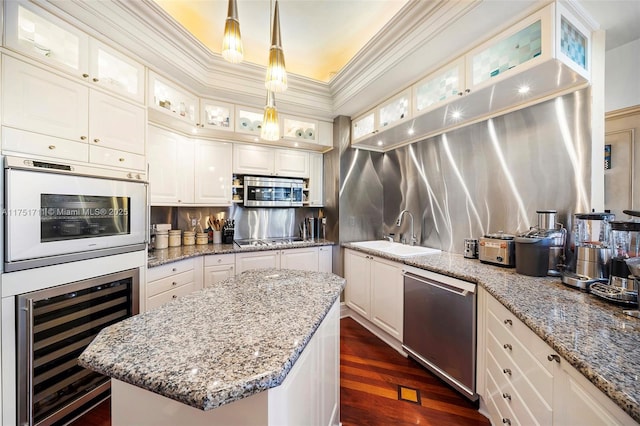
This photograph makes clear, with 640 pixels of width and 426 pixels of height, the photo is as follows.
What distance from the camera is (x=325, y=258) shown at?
3240 mm

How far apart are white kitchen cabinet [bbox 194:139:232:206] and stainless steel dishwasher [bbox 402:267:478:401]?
2.25 meters

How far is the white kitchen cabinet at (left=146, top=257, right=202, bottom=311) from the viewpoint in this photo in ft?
6.89

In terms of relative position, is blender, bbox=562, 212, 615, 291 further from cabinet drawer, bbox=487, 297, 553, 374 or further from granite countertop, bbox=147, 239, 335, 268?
granite countertop, bbox=147, 239, 335, 268

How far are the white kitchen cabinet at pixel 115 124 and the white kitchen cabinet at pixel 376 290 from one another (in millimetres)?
2383

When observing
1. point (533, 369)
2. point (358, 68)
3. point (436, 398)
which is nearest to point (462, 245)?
point (436, 398)

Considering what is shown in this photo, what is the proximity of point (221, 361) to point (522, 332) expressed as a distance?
1.34m

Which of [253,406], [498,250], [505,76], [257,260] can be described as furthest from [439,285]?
[257,260]

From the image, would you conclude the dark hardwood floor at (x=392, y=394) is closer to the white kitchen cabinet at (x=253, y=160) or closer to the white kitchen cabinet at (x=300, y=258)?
the white kitchen cabinet at (x=300, y=258)

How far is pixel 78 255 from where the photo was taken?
62.1 inches

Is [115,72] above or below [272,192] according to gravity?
above

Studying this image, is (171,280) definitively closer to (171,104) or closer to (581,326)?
(171,104)

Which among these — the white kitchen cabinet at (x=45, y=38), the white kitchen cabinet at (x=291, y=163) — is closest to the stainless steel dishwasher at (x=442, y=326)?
the white kitchen cabinet at (x=291, y=163)

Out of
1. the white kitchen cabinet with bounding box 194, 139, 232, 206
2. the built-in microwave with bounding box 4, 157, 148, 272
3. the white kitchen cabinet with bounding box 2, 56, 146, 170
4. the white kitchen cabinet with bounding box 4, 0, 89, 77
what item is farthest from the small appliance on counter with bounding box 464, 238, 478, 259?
the white kitchen cabinet with bounding box 4, 0, 89, 77

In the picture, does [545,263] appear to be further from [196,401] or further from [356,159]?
[356,159]
